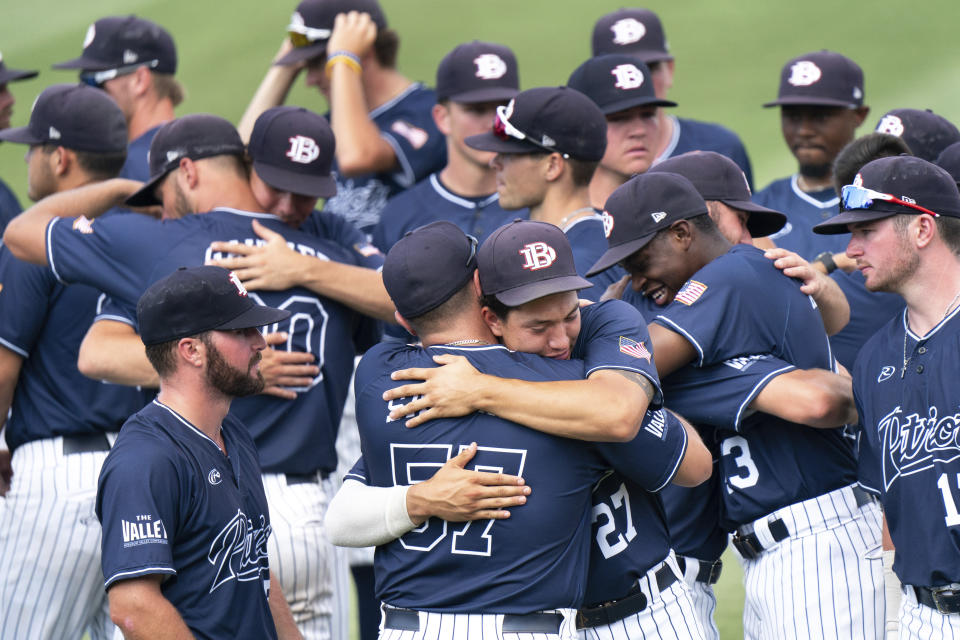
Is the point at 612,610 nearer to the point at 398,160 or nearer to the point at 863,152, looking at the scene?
the point at 863,152

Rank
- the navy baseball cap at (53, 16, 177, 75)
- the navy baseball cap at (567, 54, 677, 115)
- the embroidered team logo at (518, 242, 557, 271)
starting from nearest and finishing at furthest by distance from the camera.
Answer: the embroidered team logo at (518, 242, 557, 271)
the navy baseball cap at (567, 54, 677, 115)
the navy baseball cap at (53, 16, 177, 75)

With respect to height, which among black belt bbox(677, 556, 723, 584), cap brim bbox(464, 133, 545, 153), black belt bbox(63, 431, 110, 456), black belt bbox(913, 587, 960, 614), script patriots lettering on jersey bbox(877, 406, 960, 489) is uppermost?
cap brim bbox(464, 133, 545, 153)

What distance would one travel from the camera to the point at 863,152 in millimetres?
4578

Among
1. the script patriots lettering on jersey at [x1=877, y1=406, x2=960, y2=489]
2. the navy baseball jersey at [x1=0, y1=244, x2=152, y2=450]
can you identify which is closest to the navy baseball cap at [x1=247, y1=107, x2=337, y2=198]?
the navy baseball jersey at [x1=0, y1=244, x2=152, y2=450]

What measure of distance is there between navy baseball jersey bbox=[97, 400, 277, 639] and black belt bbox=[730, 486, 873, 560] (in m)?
1.51

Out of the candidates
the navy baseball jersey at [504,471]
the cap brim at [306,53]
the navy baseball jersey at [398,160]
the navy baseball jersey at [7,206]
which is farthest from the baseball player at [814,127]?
→ the navy baseball jersey at [7,206]

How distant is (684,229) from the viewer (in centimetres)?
405

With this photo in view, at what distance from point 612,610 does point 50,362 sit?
2543 millimetres

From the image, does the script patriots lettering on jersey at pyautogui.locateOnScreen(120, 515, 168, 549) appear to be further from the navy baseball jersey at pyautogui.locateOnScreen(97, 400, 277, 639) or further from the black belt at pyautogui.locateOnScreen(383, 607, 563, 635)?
the black belt at pyautogui.locateOnScreen(383, 607, 563, 635)

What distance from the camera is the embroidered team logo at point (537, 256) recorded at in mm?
3443

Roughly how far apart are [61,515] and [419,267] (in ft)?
6.91

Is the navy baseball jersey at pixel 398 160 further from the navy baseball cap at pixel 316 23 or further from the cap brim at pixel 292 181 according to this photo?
the cap brim at pixel 292 181

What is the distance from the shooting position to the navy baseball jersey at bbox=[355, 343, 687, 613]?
3.35 metres

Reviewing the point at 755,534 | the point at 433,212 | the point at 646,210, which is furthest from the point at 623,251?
the point at 433,212
